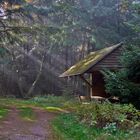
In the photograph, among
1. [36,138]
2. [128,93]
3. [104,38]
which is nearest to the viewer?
[36,138]

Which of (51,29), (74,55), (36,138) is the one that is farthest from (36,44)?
(36,138)

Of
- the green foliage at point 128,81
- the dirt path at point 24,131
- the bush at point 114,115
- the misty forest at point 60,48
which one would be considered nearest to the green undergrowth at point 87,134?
the dirt path at point 24,131

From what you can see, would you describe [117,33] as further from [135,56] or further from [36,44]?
[135,56]

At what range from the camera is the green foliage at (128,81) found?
49.4 ft

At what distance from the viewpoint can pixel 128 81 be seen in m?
15.6

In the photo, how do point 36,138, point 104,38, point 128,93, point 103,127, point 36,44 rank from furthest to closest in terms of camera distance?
point 36,44, point 104,38, point 128,93, point 103,127, point 36,138

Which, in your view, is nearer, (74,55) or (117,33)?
(117,33)

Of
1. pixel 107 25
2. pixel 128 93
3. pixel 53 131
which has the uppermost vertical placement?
pixel 107 25

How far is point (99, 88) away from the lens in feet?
86.0

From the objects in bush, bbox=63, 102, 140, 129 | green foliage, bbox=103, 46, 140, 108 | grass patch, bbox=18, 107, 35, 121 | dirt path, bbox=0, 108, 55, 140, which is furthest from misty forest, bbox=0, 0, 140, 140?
dirt path, bbox=0, 108, 55, 140

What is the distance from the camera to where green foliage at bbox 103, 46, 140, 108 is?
15.0 m

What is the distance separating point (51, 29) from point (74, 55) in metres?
19.8

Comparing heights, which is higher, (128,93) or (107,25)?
(107,25)

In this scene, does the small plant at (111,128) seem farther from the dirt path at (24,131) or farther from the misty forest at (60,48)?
the misty forest at (60,48)
